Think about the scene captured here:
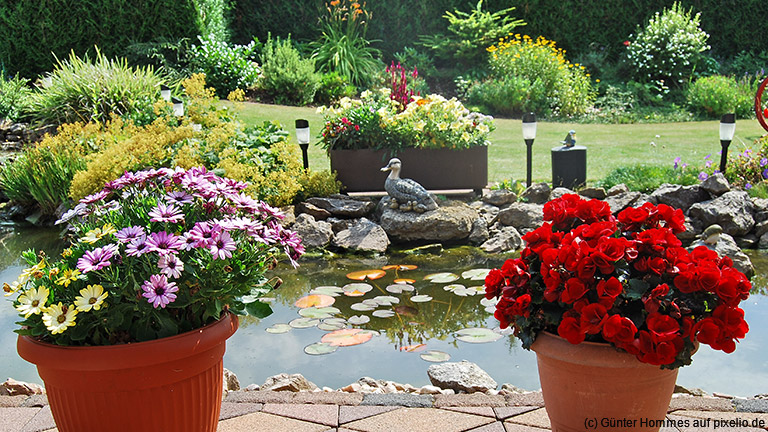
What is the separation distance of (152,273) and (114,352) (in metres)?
0.25

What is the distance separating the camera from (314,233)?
18.4 ft

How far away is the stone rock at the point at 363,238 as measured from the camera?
5.53m

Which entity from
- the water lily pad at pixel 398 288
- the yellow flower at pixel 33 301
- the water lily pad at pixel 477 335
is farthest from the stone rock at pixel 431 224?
the yellow flower at pixel 33 301

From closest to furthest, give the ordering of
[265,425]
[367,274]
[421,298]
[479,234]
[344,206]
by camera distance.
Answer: [265,425]
[421,298]
[367,274]
[479,234]
[344,206]

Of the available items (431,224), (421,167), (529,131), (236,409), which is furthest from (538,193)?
(236,409)

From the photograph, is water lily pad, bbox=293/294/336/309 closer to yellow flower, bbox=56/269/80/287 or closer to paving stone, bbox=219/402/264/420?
paving stone, bbox=219/402/264/420

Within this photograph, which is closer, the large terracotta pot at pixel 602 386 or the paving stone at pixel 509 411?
the large terracotta pot at pixel 602 386

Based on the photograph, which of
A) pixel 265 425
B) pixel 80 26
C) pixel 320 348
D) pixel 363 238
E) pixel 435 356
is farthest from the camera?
pixel 80 26

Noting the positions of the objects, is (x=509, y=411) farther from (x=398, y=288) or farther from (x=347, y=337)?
(x=398, y=288)

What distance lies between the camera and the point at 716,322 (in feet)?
6.25

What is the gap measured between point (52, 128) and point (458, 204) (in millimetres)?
5629

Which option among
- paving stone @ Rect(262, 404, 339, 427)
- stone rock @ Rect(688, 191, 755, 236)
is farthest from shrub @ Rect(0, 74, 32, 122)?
stone rock @ Rect(688, 191, 755, 236)

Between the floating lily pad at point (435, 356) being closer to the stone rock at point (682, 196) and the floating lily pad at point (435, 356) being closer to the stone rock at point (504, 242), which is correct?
the stone rock at point (504, 242)

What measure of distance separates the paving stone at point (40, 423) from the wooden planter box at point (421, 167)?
14.1 feet
